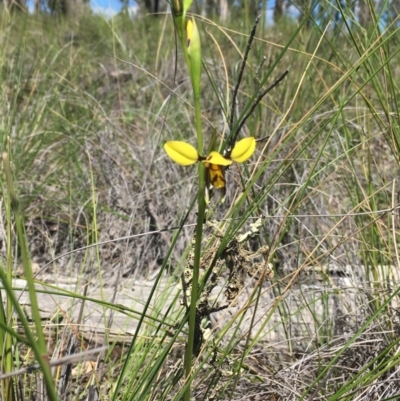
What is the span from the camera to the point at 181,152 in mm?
484

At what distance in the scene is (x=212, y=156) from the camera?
48cm

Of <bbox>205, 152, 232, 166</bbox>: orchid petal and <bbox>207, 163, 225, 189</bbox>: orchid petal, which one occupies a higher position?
<bbox>205, 152, 232, 166</bbox>: orchid petal

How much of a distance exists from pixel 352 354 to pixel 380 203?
721 mm

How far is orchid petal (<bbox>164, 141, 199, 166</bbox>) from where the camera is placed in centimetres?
48

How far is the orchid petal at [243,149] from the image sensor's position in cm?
49

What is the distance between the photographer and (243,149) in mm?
491

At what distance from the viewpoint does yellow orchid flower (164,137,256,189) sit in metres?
0.48

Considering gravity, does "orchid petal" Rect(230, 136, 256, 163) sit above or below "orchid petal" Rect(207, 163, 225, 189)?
above

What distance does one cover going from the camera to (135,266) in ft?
5.53

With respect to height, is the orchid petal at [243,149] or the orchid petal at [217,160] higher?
the orchid petal at [243,149]

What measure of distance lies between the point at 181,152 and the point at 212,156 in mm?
28

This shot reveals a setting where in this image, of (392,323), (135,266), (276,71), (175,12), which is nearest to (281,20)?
(276,71)

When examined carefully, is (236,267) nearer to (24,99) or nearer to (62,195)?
(62,195)

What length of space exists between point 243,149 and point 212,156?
0.10 ft
